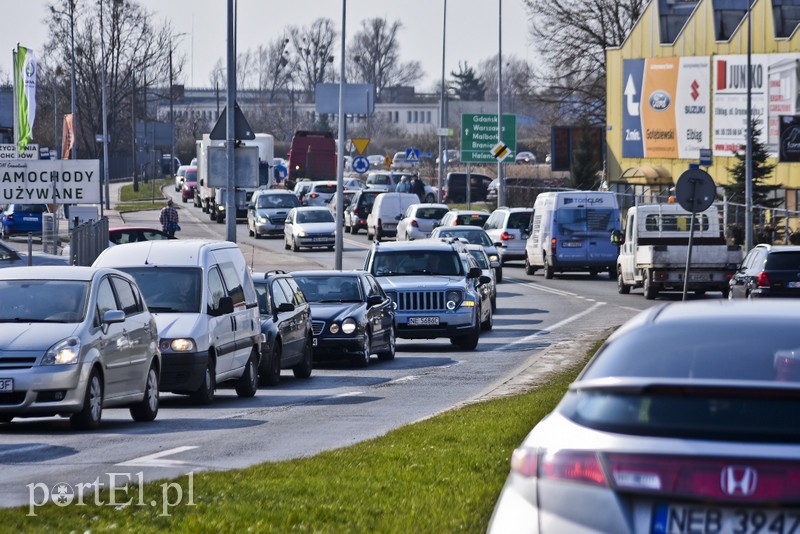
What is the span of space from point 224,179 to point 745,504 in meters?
A: 22.1

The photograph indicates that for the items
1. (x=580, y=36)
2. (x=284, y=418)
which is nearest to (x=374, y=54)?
(x=580, y=36)

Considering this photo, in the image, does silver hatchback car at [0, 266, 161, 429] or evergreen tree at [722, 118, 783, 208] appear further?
evergreen tree at [722, 118, 783, 208]

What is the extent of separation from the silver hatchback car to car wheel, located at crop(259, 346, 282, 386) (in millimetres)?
4241

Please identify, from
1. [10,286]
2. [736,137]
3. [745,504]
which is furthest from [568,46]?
[745,504]

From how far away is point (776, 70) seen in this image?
62562 millimetres

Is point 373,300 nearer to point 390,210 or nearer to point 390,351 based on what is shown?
point 390,351

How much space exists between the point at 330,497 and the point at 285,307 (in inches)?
467

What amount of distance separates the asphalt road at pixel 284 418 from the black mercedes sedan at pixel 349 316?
30cm

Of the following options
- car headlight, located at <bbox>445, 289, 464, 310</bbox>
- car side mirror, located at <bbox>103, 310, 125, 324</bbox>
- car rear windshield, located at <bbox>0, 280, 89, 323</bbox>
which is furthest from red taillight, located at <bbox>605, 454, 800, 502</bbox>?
car headlight, located at <bbox>445, 289, 464, 310</bbox>

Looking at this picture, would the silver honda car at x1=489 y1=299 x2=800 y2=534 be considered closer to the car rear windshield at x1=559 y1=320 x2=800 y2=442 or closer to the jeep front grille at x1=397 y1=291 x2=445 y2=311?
the car rear windshield at x1=559 y1=320 x2=800 y2=442

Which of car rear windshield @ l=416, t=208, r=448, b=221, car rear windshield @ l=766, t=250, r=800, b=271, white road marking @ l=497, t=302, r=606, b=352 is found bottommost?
white road marking @ l=497, t=302, r=606, b=352

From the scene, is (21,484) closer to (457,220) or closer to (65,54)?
(457,220)

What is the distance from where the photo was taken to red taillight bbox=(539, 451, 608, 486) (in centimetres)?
545

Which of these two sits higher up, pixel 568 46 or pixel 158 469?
pixel 568 46
